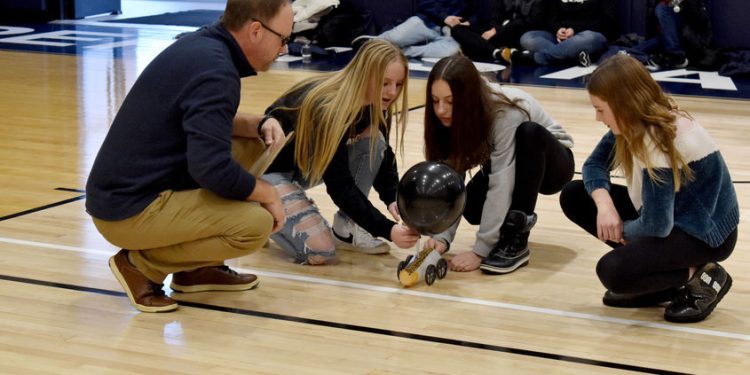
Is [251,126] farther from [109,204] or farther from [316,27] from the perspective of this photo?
[316,27]

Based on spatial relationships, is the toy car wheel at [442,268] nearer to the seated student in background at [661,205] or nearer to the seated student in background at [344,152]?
the seated student in background at [344,152]

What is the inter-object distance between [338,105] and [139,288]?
3.30 ft

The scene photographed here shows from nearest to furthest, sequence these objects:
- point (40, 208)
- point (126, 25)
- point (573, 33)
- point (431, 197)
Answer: point (431, 197) → point (40, 208) → point (573, 33) → point (126, 25)

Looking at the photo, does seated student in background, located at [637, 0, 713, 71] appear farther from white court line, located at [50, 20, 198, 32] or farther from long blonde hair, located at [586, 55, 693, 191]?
long blonde hair, located at [586, 55, 693, 191]

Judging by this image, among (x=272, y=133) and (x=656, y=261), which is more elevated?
(x=272, y=133)

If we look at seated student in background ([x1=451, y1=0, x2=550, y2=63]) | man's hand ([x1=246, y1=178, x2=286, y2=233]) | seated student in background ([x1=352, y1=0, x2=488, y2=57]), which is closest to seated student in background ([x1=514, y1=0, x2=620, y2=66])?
seated student in background ([x1=451, y1=0, x2=550, y2=63])

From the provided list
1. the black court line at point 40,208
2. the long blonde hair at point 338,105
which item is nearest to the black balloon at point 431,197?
the long blonde hair at point 338,105

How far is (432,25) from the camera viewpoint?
39.7 feet

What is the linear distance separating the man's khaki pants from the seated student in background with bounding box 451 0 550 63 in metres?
7.84

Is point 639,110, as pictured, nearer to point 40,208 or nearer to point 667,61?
point 40,208

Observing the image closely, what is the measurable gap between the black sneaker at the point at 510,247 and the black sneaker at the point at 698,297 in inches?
27.6

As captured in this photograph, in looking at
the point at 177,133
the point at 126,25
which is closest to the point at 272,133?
the point at 177,133

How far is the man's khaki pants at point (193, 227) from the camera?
359cm

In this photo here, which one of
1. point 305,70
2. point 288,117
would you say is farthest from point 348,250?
point 305,70
